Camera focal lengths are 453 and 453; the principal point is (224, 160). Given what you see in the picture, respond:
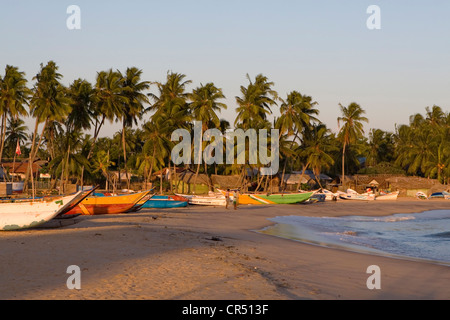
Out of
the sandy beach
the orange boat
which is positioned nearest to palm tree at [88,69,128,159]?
the orange boat

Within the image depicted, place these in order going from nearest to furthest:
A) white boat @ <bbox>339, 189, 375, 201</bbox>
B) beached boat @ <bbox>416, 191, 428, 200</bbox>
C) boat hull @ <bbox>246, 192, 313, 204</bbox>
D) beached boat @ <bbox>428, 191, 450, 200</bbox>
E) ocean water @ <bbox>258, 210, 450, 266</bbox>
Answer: ocean water @ <bbox>258, 210, 450, 266</bbox> < boat hull @ <bbox>246, 192, 313, 204</bbox> < white boat @ <bbox>339, 189, 375, 201</bbox> < beached boat @ <bbox>428, 191, 450, 200</bbox> < beached boat @ <bbox>416, 191, 428, 200</bbox>

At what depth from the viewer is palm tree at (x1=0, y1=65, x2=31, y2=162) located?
151 ft

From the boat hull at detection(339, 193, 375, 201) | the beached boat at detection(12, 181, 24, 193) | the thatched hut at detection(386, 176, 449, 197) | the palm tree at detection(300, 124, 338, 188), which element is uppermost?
the palm tree at detection(300, 124, 338, 188)

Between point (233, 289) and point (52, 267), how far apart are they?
3.90 m

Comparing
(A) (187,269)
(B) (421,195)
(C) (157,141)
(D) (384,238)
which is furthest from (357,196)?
(A) (187,269)

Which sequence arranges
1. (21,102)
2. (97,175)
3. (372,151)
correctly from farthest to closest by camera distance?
1. (372,151)
2. (97,175)
3. (21,102)

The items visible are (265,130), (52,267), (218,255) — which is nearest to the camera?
(52,267)

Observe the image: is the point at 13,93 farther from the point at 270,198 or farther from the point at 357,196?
the point at 357,196

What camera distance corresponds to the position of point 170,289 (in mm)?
8242

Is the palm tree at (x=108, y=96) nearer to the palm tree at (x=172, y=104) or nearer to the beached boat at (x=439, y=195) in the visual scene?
the palm tree at (x=172, y=104)

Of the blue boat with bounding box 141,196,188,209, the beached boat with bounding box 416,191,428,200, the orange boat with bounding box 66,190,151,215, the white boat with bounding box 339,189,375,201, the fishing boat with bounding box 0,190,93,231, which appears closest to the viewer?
the fishing boat with bounding box 0,190,93,231

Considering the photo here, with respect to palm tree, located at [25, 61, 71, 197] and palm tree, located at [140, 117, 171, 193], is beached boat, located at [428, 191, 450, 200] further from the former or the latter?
palm tree, located at [25, 61, 71, 197]
